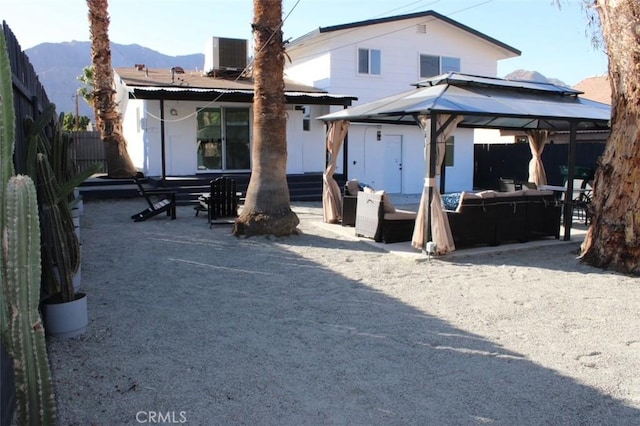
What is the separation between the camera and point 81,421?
3.31m

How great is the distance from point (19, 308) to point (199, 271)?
460 cm

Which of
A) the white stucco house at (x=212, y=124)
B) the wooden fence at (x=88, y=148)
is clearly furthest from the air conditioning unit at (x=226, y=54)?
the wooden fence at (x=88, y=148)

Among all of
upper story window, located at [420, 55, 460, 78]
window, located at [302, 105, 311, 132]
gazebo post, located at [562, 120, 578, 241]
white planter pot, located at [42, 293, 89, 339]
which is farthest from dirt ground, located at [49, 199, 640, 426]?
upper story window, located at [420, 55, 460, 78]

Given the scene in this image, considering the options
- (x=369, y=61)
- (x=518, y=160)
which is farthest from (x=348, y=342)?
(x=518, y=160)

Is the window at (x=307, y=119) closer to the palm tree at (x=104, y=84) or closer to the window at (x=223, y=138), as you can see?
the window at (x=223, y=138)

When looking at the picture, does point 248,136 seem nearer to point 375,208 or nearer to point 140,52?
point 375,208

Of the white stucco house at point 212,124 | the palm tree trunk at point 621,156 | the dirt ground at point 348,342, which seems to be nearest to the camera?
the dirt ground at point 348,342

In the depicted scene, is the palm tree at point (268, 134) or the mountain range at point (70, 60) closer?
the palm tree at point (268, 134)

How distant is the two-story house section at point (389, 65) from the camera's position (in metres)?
18.1

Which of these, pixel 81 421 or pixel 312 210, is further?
pixel 312 210

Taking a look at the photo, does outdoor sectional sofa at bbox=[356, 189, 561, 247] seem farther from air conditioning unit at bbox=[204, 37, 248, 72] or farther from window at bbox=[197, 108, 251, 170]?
air conditioning unit at bbox=[204, 37, 248, 72]

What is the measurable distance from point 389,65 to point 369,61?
2.51 feet

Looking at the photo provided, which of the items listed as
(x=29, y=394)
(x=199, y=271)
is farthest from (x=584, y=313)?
(x=29, y=394)

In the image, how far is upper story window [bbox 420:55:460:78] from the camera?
1938 cm
